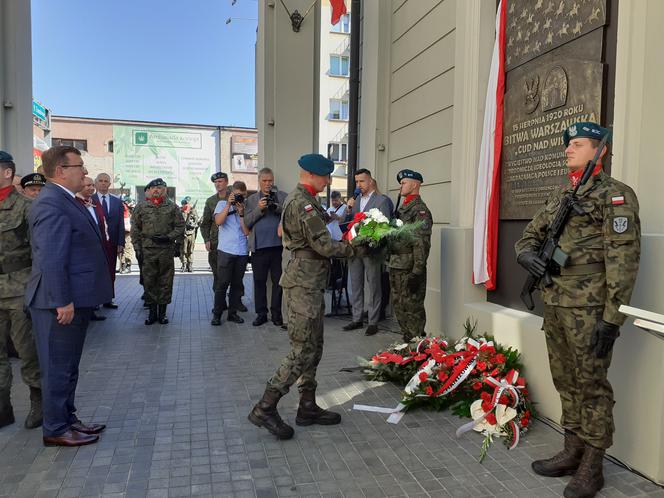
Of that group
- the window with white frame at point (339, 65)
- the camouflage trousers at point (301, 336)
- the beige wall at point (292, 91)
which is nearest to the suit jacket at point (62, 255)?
the camouflage trousers at point (301, 336)

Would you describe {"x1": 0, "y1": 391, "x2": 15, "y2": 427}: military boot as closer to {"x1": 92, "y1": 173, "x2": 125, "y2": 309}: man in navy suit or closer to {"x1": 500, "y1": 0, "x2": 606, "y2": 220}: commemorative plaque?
{"x1": 92, "y1": 173, "x2": 125, "y2": 309}: man in navy suit

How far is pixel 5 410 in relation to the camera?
3.79m

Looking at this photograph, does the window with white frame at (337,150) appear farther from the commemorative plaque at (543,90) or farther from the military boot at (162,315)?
the commemorative plaque at (543,90)

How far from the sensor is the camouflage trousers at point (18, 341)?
3.74 metres

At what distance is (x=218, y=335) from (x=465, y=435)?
394 cm

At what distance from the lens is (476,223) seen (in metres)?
5.03

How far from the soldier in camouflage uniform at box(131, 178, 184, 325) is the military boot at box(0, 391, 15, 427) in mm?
3638

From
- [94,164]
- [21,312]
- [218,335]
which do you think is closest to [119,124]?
[94,164]

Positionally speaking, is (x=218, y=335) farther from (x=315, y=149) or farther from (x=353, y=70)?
(x=353, y=70)

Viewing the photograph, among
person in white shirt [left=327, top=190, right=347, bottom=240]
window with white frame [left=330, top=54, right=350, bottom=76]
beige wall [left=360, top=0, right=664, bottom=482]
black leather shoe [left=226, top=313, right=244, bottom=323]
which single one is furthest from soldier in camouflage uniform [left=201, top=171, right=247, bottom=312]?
window with white frame [left=330, top=54, right=350, bottom=76]

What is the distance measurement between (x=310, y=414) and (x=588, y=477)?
190 centimetres

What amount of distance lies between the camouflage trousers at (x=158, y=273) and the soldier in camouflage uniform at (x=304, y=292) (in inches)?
164

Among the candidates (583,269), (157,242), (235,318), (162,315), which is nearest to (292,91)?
(157,242)

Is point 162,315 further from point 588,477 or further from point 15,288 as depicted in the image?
point 588,477
